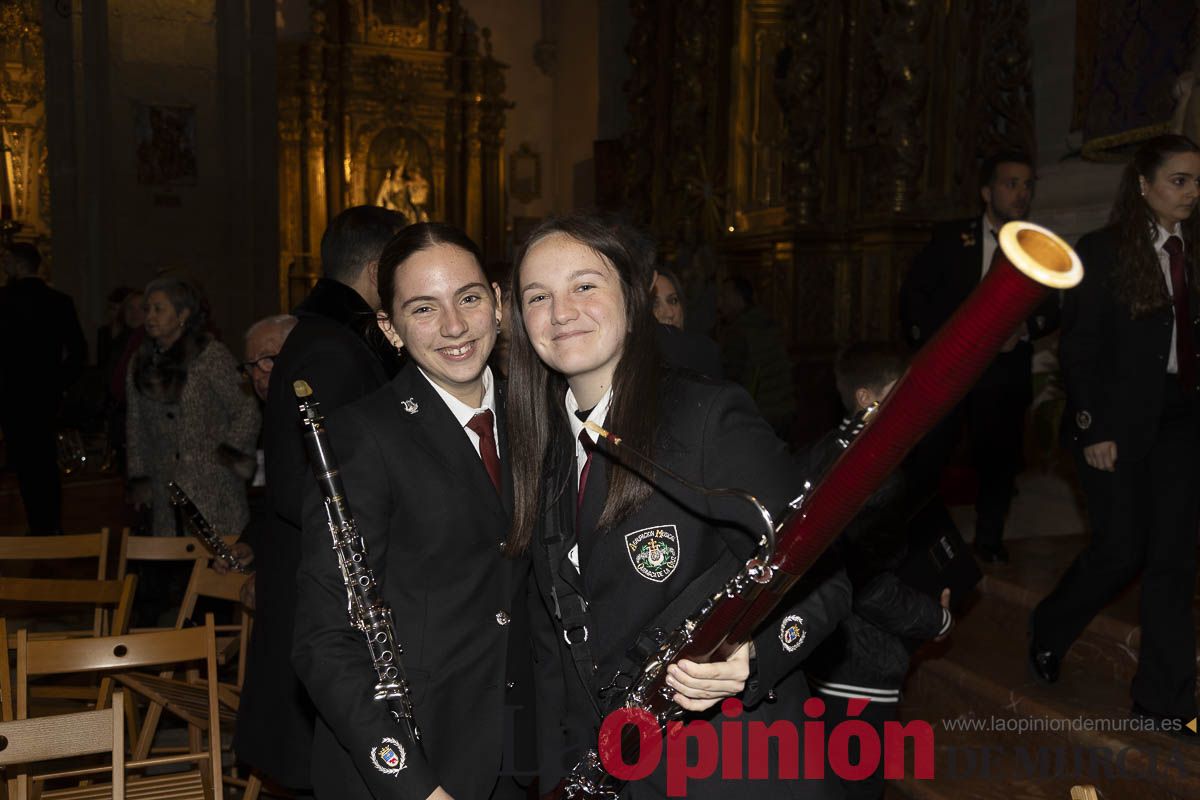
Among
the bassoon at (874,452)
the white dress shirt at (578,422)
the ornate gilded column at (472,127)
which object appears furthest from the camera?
the ornate gilded column at (472,127)

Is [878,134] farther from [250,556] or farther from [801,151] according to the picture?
[250,556]

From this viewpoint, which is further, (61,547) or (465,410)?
(61,547)

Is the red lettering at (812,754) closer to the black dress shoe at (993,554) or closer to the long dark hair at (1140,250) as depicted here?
the long dark hair at (1140,250)

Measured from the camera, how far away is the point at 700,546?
1.84m

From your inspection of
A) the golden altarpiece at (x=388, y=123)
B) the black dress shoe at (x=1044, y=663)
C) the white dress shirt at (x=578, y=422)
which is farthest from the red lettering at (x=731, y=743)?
the golden altarpiece at (x=388, y=123)

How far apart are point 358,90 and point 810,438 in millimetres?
10762

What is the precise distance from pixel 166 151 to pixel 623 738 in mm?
10420

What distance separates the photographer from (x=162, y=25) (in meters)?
10.7

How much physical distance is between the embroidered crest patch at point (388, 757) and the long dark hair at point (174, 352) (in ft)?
12.8

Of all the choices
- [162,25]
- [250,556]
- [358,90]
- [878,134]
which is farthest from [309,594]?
[358,90]

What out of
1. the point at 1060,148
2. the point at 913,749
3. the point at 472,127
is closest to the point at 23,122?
the point at 472,127

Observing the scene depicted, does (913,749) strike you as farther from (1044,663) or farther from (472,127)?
(472,127)

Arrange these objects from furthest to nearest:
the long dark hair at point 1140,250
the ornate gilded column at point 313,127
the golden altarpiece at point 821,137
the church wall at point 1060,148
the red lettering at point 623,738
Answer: the ornate gilded column at point 313,127, the golden altarpiece at point 821,137, the church wall at point 1060,148, the long dark hair at point 1140,250, the red lettering at point 623,738

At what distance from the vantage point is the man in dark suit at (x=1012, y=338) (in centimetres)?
543
